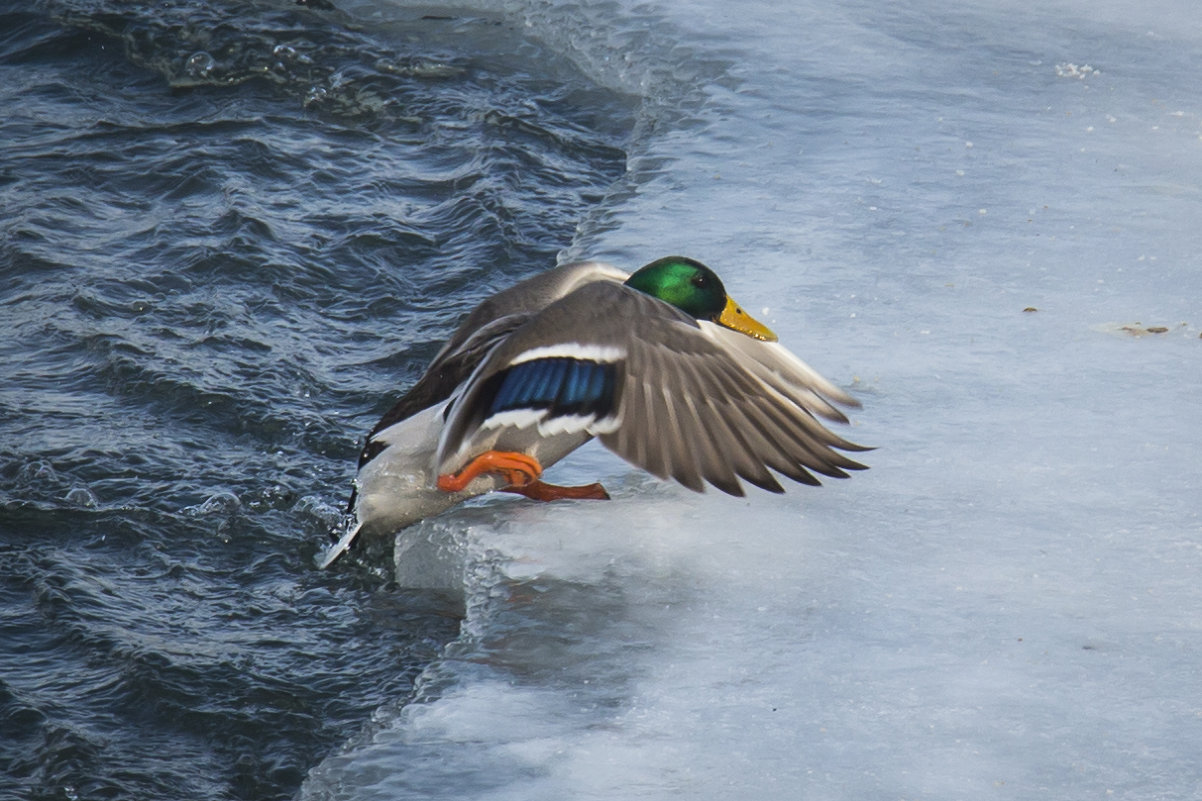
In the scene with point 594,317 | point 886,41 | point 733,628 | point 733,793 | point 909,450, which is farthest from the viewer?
point 886,41

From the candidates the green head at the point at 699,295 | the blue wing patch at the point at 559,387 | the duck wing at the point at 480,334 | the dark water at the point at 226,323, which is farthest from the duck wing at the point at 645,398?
the dark water at the point at 226,323

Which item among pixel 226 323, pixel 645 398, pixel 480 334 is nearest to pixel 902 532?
pixel 645 398

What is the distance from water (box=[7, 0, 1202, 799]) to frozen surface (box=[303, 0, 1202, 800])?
0.01 meters

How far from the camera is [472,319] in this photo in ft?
11.1

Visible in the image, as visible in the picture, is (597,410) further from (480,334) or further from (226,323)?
(226,323)

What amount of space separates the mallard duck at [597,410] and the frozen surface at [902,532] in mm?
132

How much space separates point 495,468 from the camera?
3057mm

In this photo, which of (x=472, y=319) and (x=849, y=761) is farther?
(x=472, y=319)

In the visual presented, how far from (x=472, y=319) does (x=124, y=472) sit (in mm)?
1033

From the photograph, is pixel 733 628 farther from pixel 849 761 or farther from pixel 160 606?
pixel 160 606

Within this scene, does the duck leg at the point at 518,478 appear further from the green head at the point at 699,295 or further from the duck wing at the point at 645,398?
the green head at the point at 699,295

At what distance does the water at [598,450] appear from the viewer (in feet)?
7.88

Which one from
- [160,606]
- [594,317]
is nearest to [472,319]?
[594,317]

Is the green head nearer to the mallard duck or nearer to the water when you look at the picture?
the mallard duck
